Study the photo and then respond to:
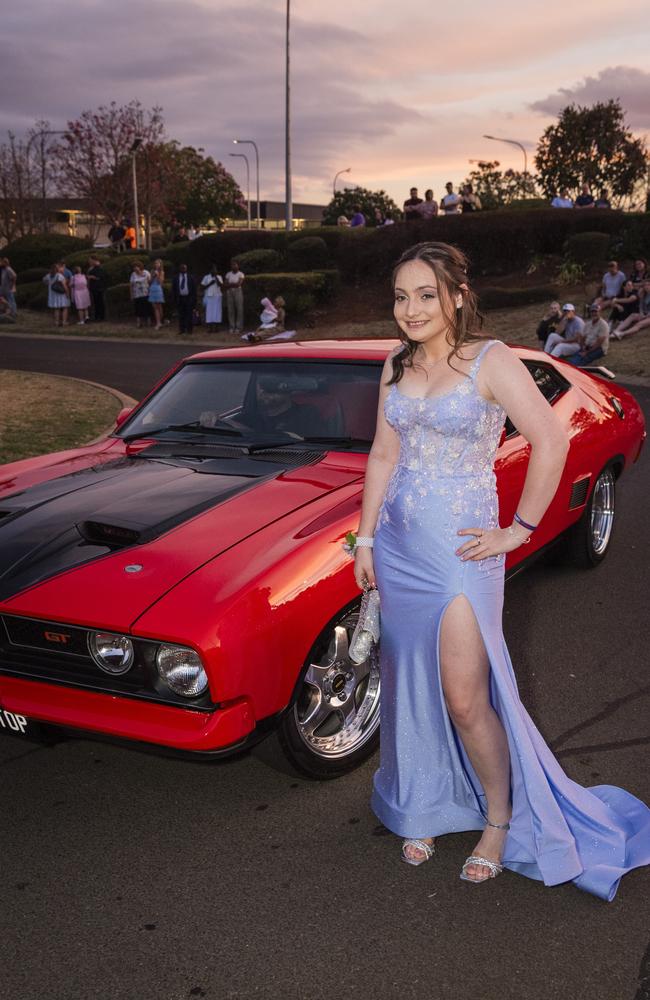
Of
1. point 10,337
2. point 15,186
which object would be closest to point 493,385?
point 10,337

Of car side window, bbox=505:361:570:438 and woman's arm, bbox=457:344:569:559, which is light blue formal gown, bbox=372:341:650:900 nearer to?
woman's arm, bbox=457:344:569:559

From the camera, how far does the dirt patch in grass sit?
34.6ft

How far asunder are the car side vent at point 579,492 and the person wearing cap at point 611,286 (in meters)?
16.1

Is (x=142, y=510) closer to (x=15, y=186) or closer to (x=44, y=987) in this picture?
(x=44, y=987)

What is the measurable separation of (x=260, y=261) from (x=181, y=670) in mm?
27037

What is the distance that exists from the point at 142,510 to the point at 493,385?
1.57m

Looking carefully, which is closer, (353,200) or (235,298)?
(235,298)

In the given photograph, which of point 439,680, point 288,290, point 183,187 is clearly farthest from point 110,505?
point 183,187

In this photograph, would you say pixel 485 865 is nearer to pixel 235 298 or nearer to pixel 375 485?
pixel 375 485

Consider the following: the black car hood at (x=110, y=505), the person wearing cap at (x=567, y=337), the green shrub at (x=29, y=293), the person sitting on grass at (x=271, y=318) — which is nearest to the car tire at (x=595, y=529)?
the black car hood at (x=110, y=505)

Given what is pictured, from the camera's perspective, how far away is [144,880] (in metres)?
3.07

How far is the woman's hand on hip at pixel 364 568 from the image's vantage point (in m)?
3.12

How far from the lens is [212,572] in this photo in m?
3.21

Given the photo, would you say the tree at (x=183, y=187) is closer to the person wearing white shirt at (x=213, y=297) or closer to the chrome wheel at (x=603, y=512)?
the person wearing white shirt at (x=213, y=297)
